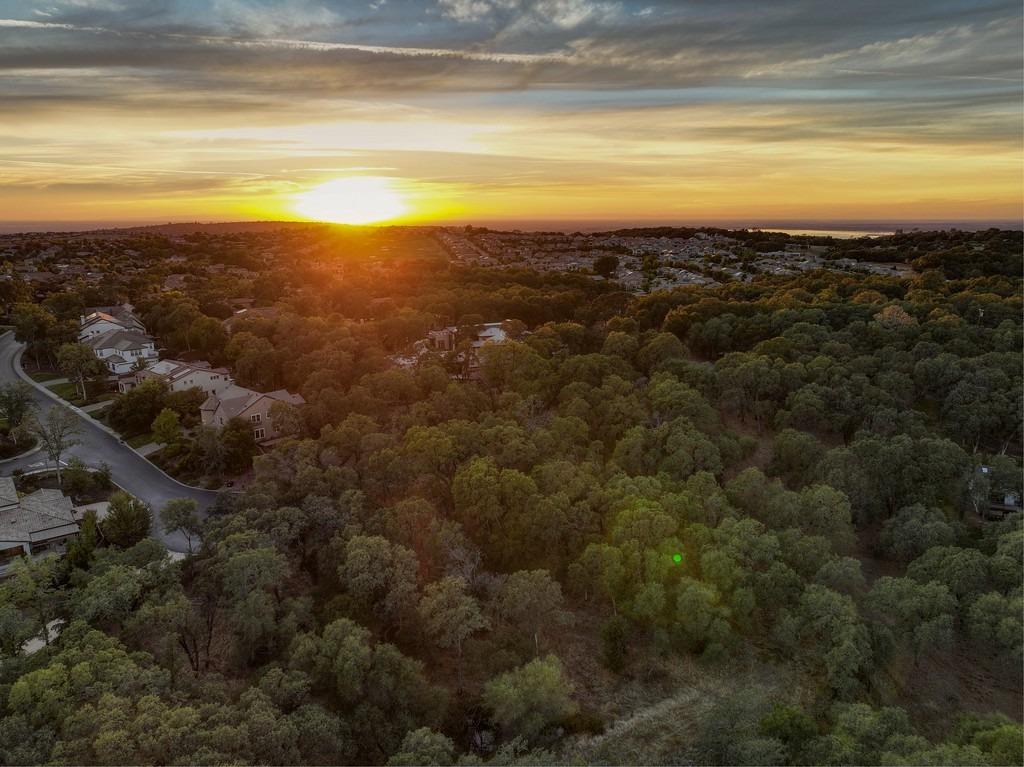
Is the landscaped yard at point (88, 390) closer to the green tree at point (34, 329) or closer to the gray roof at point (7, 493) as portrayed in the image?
the green tree at point (34, 329)

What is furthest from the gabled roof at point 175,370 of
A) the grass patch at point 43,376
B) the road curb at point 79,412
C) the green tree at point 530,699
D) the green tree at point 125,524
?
the green tree at point 530,699

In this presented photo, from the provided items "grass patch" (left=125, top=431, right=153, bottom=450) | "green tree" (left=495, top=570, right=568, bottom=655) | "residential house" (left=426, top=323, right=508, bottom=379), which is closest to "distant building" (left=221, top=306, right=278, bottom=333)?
"residential house" (left=426, top=323, right=508, bottom=379)

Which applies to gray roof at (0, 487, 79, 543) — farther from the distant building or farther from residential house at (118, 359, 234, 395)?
the distant building

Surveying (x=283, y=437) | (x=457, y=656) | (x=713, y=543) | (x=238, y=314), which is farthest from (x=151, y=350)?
(x=713, y=543)

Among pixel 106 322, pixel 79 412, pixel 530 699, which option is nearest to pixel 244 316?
pixel 106 322

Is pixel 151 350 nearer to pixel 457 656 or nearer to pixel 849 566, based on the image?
pixel 457 656

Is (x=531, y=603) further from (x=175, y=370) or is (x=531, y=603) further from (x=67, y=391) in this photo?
(x=67, y=391)
